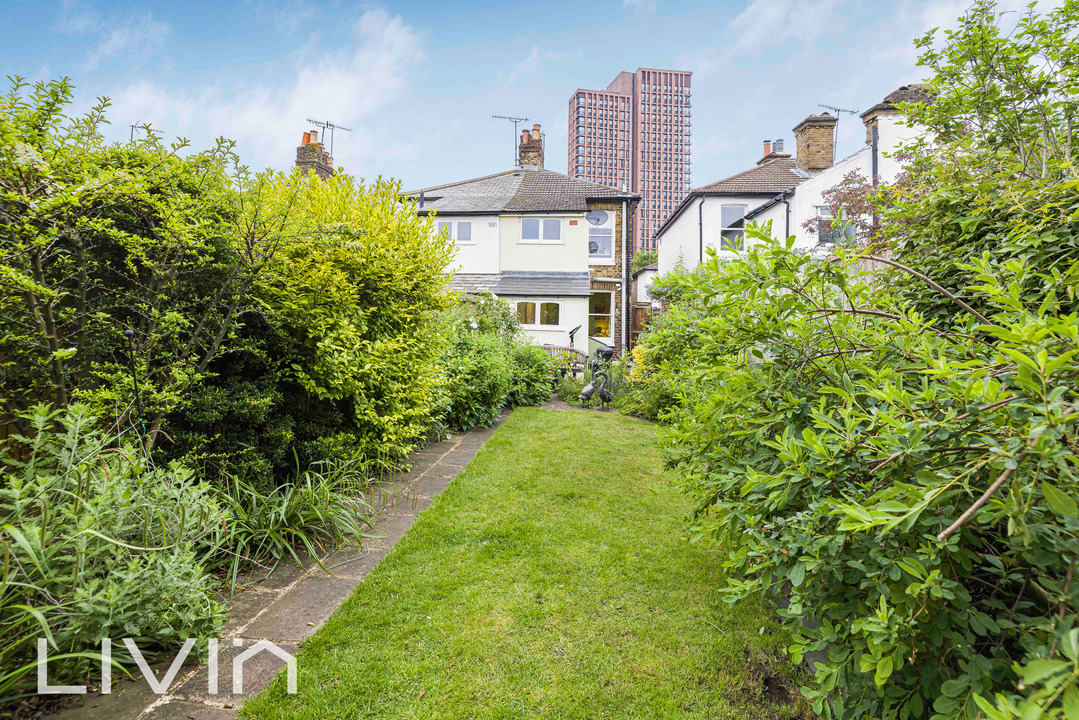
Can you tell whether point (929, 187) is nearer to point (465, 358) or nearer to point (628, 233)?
point (465, 358)

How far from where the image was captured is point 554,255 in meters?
19.2

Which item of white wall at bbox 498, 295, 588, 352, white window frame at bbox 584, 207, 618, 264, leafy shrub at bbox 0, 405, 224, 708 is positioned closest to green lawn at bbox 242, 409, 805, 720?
leafy shrub at bbox 0, 405, 224, 708

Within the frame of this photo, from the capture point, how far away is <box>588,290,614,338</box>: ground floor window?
64.8 ft

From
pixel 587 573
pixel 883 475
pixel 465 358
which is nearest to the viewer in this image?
pixel 883 475

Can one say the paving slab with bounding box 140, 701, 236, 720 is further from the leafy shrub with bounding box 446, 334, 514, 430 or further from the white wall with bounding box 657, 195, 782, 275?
the white wall with bounding box 657, 195, 782, 275

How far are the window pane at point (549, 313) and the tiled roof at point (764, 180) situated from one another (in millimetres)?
7512

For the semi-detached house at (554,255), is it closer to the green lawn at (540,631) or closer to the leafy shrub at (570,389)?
the leafy shrub at (570,389)

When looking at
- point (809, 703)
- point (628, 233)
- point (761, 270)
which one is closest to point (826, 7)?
point (628, 233)

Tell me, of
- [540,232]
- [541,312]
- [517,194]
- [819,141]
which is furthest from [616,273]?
[819,141]

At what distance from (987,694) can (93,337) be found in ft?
14.4

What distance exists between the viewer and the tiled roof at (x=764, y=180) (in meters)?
18.6

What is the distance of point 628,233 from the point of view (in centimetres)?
1923

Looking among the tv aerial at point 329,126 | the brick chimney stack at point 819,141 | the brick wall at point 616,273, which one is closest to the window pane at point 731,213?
the brick chimney stack at point 819,141

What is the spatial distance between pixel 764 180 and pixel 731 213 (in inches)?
79.5
